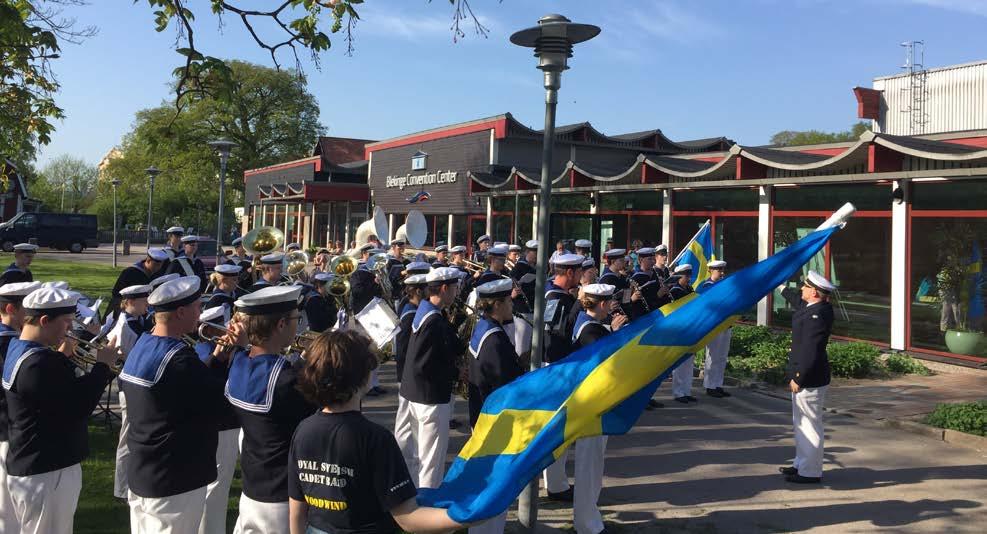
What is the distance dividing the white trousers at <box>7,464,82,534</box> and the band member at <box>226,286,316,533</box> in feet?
4.40

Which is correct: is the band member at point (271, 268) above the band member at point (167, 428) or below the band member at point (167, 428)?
above

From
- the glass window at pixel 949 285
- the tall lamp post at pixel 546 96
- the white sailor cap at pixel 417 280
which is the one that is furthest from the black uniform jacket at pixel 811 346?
the glass window at pixel 949 285

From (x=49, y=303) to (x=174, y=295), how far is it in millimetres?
928

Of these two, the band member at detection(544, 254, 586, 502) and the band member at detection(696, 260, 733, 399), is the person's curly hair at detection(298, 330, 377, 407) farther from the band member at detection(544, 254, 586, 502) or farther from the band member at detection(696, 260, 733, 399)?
the band member at detection(696, 260, 733, 399)

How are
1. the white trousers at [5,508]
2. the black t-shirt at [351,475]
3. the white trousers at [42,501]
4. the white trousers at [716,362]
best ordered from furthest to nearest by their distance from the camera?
the white trousers at [716,362], the white trousers at [5,508], the white trousers at [42,501], the black t-shirt at [351,475]

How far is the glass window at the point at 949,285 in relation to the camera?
43.1 ft

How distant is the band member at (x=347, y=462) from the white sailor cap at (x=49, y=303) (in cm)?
225

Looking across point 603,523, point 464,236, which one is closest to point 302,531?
point 603,523

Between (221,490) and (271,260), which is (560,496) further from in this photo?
(271,260)

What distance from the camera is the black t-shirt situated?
9.77 ft

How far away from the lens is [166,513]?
405 cm

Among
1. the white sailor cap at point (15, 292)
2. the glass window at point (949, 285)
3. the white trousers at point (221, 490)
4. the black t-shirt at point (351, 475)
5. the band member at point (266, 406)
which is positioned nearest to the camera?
the black t-shirt at point (351, 475)

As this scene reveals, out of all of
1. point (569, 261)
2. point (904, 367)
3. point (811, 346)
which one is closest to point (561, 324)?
point (569, 261)

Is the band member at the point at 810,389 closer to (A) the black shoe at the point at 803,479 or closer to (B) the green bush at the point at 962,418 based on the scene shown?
(A) the black shoe at the point at 803,479
